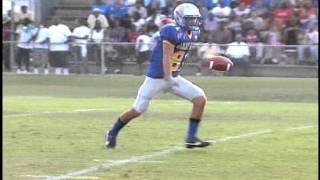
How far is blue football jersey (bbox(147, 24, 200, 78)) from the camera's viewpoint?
407 inches

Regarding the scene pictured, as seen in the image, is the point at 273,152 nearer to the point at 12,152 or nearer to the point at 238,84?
the point at 12,152

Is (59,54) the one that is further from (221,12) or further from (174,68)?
(174,68)

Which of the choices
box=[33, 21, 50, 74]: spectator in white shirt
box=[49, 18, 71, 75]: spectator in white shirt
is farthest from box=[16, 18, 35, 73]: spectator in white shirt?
box=[49, 18, 71, 75]: spectator in white shirt

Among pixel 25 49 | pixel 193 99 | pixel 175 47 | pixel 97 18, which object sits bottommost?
pixel 25 49

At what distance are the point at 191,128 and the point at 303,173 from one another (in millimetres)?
2338

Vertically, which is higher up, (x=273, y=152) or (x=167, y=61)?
(x=167, y=61)

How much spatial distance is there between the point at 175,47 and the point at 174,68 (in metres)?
0.27

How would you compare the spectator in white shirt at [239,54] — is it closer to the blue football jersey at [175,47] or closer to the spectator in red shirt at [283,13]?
the spectator in red shirt at [283,13]

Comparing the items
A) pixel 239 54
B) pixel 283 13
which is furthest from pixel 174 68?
pixel 283 13

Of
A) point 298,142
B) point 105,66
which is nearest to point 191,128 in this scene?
point 298,142

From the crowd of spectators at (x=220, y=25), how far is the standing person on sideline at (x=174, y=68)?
14.5 metres

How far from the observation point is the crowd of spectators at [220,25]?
26.1 metres

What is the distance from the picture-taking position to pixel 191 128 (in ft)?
35.3

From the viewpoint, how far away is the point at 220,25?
28.4 m
